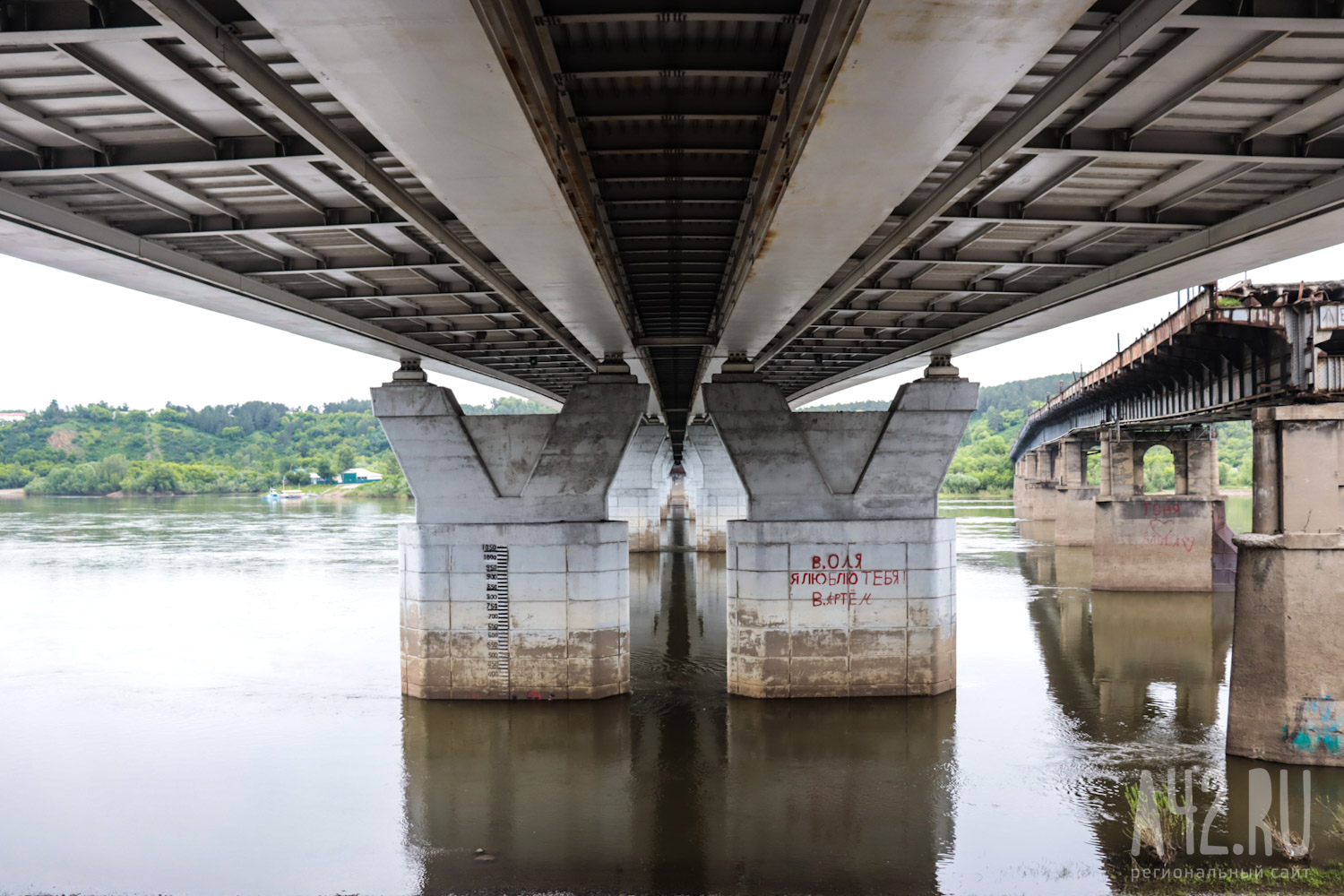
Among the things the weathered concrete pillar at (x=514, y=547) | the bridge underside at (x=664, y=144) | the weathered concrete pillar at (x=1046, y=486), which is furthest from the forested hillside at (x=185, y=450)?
the bridge underside at (x=664, y=144)

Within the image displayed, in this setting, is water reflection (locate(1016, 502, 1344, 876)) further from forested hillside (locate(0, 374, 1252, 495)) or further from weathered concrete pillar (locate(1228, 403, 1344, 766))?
forested hillside (locate(0, 374, 1252, 495))

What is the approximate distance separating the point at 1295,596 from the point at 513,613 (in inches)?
529

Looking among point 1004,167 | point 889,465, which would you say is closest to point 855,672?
point 889,465

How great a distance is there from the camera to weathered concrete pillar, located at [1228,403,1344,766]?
13.2 meters

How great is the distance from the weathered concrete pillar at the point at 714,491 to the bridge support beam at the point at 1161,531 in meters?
18.1

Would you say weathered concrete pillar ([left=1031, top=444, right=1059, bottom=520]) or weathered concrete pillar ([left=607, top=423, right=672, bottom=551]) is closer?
weathered concrete pillar ([left=607, top=423, right=672, bottom=551])

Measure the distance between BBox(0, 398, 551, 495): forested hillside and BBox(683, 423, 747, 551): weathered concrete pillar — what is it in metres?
61.4

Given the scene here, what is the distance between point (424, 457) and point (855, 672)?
33.1ft

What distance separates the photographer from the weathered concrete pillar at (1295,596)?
520 inches

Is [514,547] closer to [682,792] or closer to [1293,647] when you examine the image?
[682,792]

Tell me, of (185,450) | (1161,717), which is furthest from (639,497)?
(185,450)

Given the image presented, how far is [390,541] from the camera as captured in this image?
2154 inches

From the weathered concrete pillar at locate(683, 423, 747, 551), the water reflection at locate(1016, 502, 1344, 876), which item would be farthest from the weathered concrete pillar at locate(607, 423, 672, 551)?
the water reflection at locate(1016, 502, 1344, 876)

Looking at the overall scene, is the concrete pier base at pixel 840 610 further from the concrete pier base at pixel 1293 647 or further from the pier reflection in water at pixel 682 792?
the concrete pier base at pixel 1293 647
